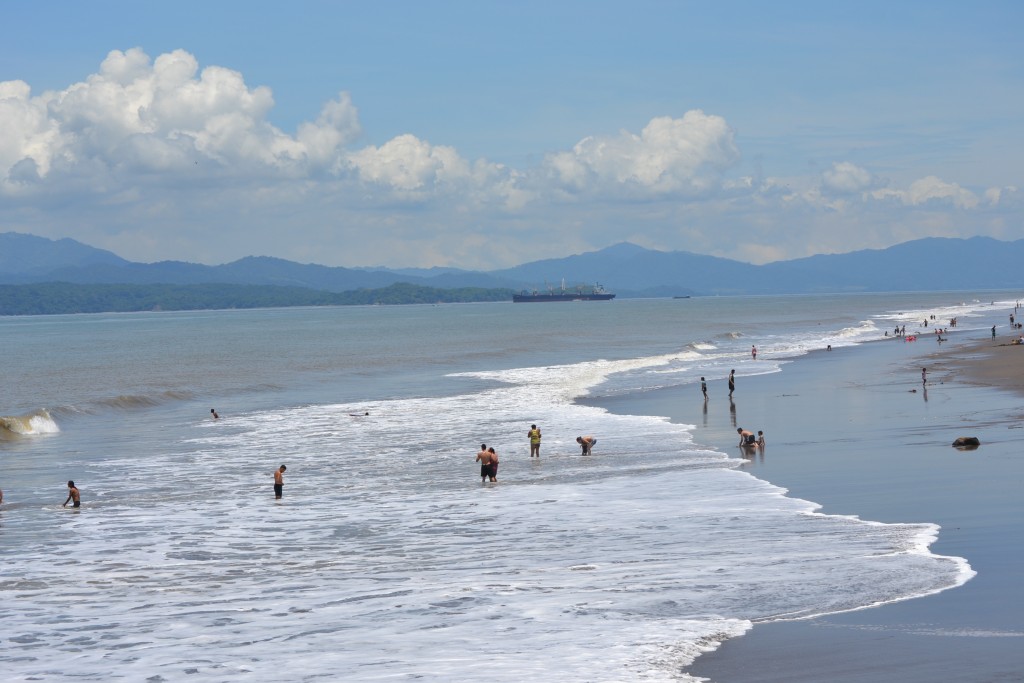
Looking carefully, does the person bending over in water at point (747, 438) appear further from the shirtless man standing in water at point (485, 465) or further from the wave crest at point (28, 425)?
the wave crest at point (28, 425)

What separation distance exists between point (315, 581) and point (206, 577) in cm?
259

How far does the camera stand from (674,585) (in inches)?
795

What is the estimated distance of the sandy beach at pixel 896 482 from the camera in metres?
15.5

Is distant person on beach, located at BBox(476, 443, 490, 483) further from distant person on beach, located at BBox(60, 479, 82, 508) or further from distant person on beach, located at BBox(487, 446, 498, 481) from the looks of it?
distant person on beach, located at BBox(60, 479, 82, 508)

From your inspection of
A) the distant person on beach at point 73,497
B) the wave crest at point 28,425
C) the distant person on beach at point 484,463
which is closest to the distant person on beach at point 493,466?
the distant person on beach at point 484,463

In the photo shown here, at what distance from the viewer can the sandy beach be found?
50.8ft

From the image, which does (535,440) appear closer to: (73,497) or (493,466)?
(493,466)

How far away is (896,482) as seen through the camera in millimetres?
29172

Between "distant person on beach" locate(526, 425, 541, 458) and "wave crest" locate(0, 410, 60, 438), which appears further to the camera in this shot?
"wave crest" locate(0, 410, 60, 438)

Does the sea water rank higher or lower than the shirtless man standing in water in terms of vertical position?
lower

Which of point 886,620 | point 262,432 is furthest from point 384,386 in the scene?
point 886,620

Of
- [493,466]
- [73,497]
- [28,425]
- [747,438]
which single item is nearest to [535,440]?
[493,466]

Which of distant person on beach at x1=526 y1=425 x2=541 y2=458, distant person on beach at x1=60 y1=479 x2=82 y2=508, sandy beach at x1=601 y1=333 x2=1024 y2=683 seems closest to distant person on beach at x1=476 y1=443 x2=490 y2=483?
distant person on beach at x1=526 y1=425 x2=541 y2=458

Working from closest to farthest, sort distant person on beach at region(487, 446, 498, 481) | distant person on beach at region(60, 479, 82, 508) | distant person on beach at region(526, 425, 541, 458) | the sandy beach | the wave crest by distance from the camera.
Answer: the sandy beach → distant person on beach at region(60, 479, 82, 508) → distant person on beach at region(487, 446, 498, 481) → distant person on beach at region(526, 425, 541, 458) → the wave crest
